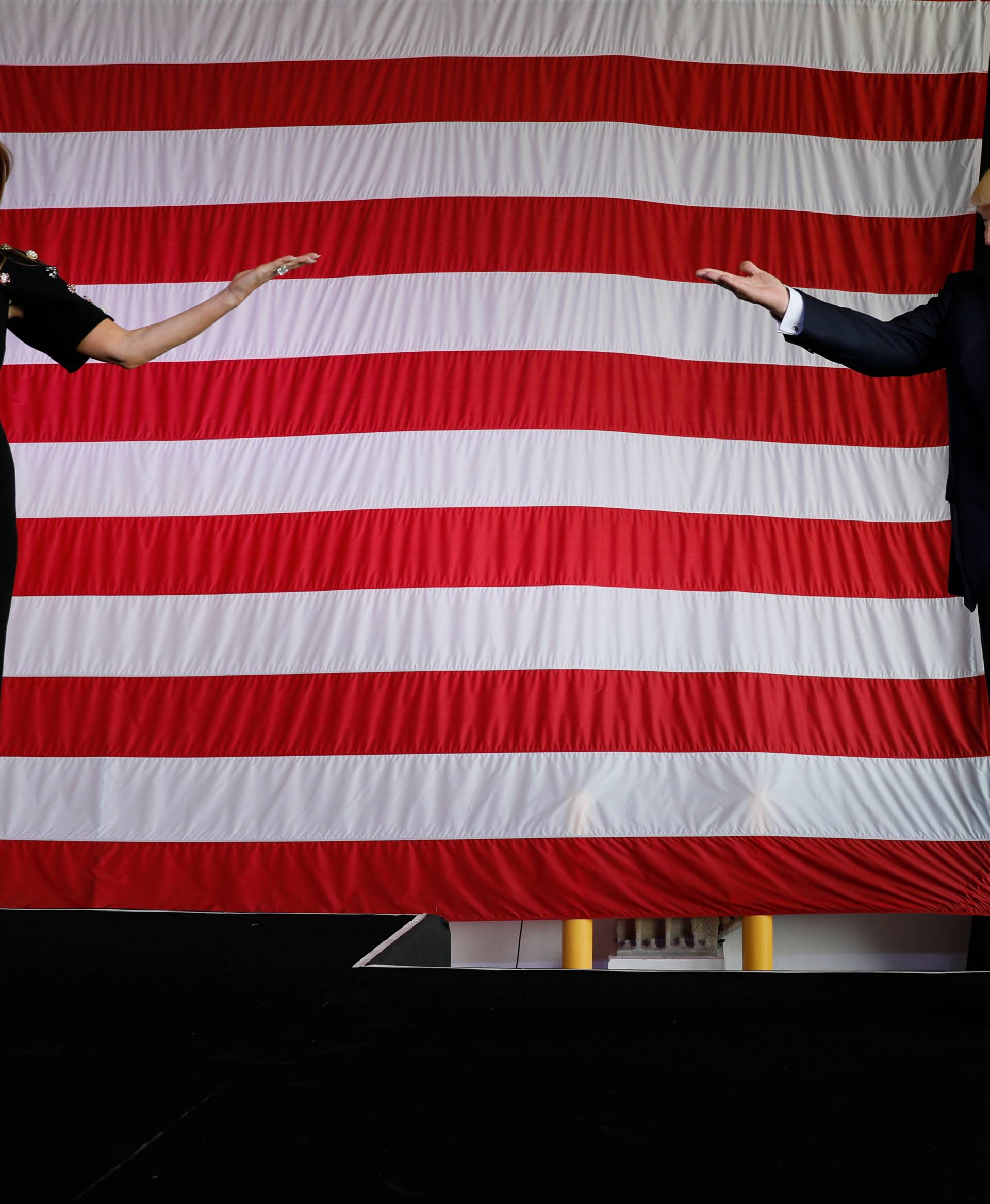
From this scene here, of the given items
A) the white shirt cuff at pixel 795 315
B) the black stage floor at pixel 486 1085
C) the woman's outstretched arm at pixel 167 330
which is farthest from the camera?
the woman's outstretched arm at pixel 167 330

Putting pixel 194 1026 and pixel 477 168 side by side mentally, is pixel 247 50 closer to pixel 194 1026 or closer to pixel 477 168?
pixel 477 168

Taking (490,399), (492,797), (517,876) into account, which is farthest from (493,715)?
(490,399)

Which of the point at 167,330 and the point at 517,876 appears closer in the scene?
the point at 167,330

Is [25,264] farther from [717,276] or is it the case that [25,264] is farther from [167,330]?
[717,276]

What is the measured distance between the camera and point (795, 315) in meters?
1.38

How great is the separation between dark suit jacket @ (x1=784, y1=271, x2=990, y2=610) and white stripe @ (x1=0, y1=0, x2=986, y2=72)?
5.83ft

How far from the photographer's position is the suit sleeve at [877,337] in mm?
1379

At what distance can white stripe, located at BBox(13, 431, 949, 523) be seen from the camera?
109 inches

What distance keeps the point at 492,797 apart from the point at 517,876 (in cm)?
19

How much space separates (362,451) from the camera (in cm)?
279

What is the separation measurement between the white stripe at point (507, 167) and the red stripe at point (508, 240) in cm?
3

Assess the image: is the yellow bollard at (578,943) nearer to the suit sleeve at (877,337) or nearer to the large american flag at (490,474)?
the large american flag at (490,474)

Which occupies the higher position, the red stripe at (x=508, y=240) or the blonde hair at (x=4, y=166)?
the red stripe at (x=508, y=240)

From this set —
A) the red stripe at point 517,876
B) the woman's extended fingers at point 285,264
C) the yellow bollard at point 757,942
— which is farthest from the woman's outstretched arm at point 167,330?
the yellow bollard at point 757,942
